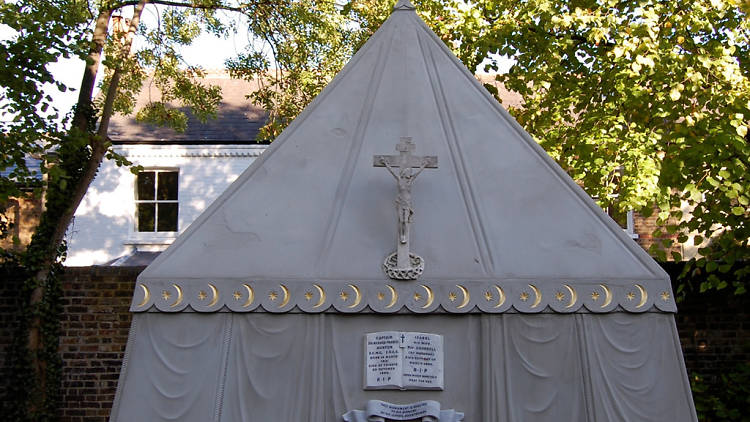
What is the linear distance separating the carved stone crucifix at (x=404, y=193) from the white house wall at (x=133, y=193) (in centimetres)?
1287

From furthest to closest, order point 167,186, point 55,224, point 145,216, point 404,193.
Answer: point 167,186 < point 145,216 < point 55,224 < point 404,193

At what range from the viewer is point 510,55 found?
11727 millimetres

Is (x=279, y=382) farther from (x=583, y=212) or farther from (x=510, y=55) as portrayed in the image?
(x=510, y=55)

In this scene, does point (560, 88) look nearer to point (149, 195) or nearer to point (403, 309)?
point (403, 309)

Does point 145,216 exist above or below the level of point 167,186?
below

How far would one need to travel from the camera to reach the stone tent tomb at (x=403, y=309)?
19.7 ft

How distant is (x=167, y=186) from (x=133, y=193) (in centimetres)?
77

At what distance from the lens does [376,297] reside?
6098 mm

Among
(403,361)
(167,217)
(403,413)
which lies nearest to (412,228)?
(403,361)

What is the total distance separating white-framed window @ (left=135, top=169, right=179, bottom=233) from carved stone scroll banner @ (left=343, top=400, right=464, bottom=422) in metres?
13.7

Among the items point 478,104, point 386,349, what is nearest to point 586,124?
point 478,104

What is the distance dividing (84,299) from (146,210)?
8247 millimetres

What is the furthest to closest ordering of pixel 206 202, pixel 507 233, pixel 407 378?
1. pixel 206 202
2. pixel 507 233
3. pixel 407 378

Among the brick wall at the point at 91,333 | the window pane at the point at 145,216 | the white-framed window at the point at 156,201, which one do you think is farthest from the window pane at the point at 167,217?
the brick wall at the point at 91,333
